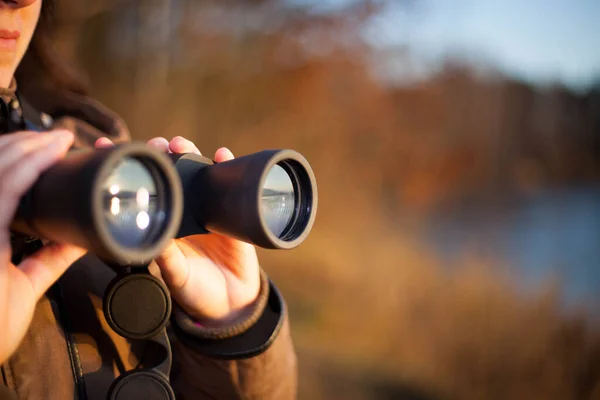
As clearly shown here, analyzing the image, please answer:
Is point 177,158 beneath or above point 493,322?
above

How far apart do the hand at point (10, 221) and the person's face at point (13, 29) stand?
299mm

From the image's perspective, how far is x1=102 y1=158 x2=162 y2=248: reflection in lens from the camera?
45 cm

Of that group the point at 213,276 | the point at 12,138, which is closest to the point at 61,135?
the point at 12,138

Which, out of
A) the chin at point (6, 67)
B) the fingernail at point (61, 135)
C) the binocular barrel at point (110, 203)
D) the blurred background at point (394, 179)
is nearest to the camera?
the binocular barrel at point (110, 203)

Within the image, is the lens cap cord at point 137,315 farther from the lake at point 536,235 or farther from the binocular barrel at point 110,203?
the lake at point 536,235

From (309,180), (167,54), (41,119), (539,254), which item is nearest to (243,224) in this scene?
(309,180)

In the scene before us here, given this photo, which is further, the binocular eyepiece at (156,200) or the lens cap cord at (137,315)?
the lens cap cord at (137,315)

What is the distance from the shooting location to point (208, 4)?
3.62 metres

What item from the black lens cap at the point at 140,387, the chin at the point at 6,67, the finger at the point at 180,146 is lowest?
the black lens cap at the point at 140,387

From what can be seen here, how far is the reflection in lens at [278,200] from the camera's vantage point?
0.56m

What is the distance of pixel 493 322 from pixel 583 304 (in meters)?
0.48

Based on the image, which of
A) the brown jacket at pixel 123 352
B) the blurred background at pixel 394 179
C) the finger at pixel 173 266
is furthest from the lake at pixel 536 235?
the finger at pixel 173 266

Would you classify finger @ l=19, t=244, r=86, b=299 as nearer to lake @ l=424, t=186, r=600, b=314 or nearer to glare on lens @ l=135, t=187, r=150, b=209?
glare on lens @ l=135, t=187, r=150, b=209

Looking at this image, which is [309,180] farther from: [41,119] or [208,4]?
[208,4]
